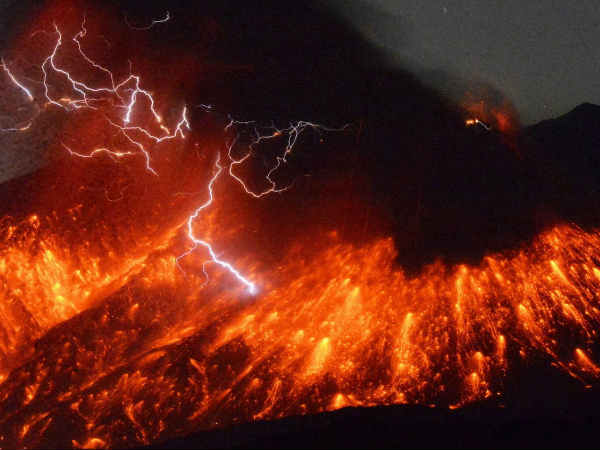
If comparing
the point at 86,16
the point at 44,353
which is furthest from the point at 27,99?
the point at 44,353

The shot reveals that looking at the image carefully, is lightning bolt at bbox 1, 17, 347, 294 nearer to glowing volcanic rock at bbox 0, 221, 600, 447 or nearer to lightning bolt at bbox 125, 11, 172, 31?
lightning bolt at bbox 125, 11, 172, 31

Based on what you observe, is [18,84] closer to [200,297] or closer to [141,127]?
[141,127]

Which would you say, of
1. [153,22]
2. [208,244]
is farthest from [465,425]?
[153,22]

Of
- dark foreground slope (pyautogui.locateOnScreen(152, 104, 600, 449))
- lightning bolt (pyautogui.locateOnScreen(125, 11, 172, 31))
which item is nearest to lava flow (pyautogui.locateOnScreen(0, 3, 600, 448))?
dark foreground slope (pyautogui.locateOnScreen(152, 104, 600, 449))

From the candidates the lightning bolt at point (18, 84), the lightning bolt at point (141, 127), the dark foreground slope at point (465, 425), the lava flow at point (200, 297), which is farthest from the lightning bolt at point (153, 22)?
the dark foreground slope at point (465, 425)

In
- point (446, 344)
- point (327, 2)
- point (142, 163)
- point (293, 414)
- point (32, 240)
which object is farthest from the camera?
point (327, 2)

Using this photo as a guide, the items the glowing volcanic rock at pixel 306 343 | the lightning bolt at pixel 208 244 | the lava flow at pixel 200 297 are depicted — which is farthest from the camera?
the lightning bolt at pixel 208 244

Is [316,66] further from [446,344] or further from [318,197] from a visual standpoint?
[446,344]

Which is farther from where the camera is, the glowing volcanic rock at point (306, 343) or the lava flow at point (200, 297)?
the lava flow at point (200, 297)

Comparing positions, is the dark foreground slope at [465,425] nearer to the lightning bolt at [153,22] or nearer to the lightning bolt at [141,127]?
the lightning bolt at [141,127]
